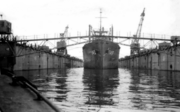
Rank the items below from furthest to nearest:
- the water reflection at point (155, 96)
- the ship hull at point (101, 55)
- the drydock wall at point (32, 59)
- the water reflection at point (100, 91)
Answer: the ship hull at point (101, 55) < the drydock wall at point (32, 59) < the water reflection at point (100, 91) < the water reflection at point (155, 96)

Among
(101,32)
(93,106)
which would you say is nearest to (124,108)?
(93,106)

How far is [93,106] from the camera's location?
7965 millimetres

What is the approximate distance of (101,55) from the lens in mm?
49719

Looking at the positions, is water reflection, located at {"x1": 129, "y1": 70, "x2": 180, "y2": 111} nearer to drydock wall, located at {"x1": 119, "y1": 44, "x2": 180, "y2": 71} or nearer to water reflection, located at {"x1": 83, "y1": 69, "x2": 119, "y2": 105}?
water reflection, located at {"x1": 83, "y1": 69, "x2": 119, "y2": 105}

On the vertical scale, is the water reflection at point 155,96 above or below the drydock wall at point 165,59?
below

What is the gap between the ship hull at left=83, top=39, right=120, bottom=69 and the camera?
49.7 metres

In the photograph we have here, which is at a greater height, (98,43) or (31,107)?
(98,43)

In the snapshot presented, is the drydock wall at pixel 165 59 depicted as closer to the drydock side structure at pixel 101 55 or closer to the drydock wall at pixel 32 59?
the drydock side structure at pixel 101 55

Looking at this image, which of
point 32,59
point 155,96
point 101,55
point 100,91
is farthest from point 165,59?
point 155,96

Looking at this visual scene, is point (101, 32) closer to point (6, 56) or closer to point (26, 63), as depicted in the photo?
point (26, 63)

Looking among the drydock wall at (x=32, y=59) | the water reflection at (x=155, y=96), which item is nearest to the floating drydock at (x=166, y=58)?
the drydock wall at (x=32, y=59)

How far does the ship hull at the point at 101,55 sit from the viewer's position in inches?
1956

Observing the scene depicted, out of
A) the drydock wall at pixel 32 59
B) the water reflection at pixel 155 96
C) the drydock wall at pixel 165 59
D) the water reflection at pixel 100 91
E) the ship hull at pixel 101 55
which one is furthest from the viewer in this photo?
the ship hull at pixel 101 55

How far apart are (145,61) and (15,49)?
40875 millimetres
